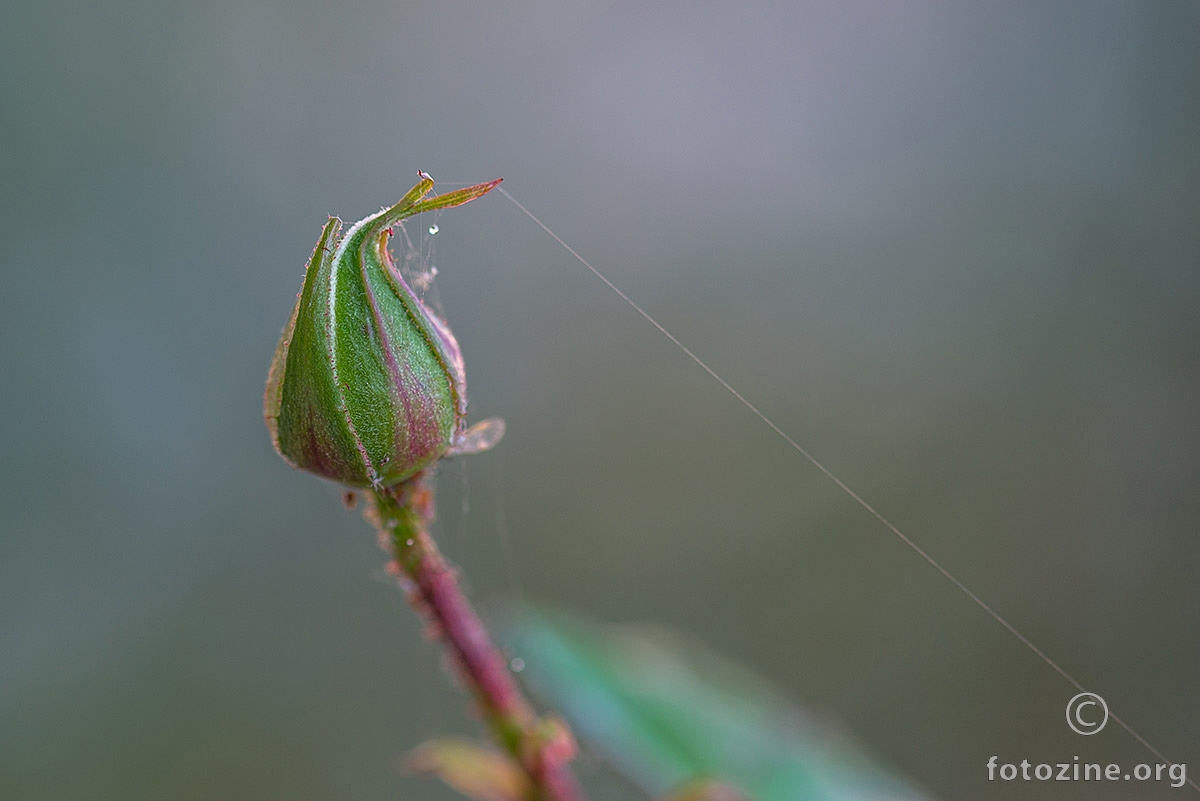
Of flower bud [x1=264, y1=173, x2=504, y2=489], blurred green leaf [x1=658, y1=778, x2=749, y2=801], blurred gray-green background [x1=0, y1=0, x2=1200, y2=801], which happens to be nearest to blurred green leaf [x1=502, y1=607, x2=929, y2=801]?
blurred green leaf [x1=658, y1=778, x2=749, y2=801]

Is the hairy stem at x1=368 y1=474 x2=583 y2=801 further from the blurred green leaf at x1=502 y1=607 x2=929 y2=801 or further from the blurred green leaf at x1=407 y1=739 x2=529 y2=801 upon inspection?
the blurred green leaf at x1=502 y1=607 x2=929 y2=801

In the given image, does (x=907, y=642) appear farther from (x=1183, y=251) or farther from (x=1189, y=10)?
(x=1189, y=10)

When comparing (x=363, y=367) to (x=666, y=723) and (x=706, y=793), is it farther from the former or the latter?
(x=666, y=723)

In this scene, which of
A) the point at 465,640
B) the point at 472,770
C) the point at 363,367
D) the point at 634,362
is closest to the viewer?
the point at 363,367

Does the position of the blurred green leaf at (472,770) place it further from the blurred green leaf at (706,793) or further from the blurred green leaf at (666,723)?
the blurred green leaf at (666,723)

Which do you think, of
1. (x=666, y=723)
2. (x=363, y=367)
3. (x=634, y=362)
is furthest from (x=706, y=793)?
(x=634, y=362)
